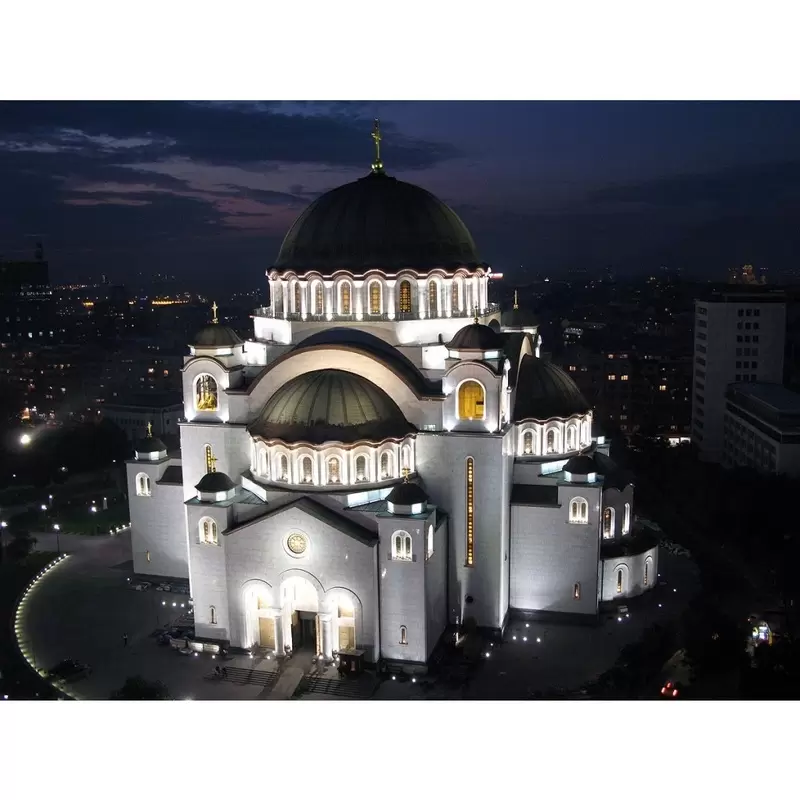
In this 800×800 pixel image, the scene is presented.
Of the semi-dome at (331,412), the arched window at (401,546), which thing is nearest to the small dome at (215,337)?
the semi-dome at (331,412)

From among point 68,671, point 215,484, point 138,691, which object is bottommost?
point 68,671

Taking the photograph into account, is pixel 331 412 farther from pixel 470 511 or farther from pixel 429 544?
pixel 470 511

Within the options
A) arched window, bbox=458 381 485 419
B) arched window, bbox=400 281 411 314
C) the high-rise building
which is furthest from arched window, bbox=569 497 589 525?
the high-rise building

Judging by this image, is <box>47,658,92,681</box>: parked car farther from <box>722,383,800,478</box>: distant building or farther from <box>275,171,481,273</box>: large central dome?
<box>722,383,800,478</box>: distant building

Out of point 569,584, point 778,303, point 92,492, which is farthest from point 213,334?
point 778,303

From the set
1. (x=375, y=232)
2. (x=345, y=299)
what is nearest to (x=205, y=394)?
(x=345, y=299)

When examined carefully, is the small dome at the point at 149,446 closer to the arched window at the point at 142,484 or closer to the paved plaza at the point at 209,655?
the arched window at the point at 142,484
